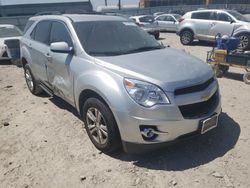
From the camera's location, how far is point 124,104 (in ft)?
11.4

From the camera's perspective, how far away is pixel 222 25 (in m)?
13.5

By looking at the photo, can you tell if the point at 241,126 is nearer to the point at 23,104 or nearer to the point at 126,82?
the point at 126,82

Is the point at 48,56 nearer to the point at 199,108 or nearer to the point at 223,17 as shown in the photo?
the point at 199,108

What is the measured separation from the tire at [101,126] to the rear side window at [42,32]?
198 centimetres

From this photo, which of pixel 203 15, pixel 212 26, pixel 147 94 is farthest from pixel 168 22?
pixel 147 94

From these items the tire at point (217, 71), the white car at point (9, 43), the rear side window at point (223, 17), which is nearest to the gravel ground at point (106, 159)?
the tire at point (217, 71)

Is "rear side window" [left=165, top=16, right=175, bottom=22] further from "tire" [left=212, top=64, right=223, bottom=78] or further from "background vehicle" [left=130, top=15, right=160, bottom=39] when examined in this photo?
"tire" [left=212, top=64, right=223, bottom=78]

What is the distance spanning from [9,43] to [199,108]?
855 centimetres

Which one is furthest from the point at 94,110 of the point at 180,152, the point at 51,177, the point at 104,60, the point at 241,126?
the point at 241,126

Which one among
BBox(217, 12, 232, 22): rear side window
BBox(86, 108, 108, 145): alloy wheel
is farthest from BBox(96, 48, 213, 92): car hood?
BBox(217, 12, 232, 22): rear side window

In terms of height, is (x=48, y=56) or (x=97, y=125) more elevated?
(x=48, y=56)

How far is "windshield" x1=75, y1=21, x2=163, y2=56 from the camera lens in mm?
4352

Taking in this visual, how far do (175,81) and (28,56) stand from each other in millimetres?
3816

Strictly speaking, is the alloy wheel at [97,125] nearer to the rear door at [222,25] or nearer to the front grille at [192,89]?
the front grille at [192,89]
